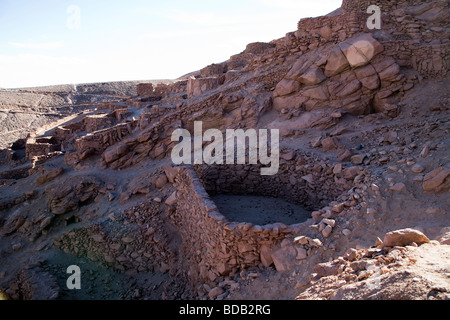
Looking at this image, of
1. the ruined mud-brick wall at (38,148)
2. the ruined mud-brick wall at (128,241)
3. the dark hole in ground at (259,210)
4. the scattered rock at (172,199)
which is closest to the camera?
the dark hole in ground at (259,210)

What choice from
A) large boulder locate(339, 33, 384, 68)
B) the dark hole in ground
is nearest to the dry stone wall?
the dark hole in ground

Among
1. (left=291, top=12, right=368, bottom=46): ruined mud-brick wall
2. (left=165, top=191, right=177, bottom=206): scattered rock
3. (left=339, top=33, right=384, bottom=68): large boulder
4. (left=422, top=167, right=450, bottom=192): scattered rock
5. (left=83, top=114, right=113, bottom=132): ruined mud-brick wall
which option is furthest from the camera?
(left=83, top=114, right=113, bottom=132): ruined mud-brick wall

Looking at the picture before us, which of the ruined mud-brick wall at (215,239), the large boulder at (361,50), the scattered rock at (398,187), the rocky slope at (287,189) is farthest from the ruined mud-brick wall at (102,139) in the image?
the scattered rock at (398,187)

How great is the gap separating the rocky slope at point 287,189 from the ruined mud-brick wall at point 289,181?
0.13 ft

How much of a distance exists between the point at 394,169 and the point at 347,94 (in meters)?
4.17

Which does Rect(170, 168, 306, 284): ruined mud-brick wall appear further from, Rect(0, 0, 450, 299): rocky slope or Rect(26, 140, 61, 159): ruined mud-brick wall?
Rect(26, 140, 61, 159): ruined mud-brick wall

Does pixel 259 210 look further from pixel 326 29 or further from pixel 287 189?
pixel 326 29

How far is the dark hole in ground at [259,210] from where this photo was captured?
286 inches

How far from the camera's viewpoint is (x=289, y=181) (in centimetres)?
854

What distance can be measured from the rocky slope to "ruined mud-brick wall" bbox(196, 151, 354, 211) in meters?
0.04

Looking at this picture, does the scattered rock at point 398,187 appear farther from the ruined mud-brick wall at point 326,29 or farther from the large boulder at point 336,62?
the ruined mud-brick wall at point 326,29

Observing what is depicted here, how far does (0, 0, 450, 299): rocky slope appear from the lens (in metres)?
4.97
